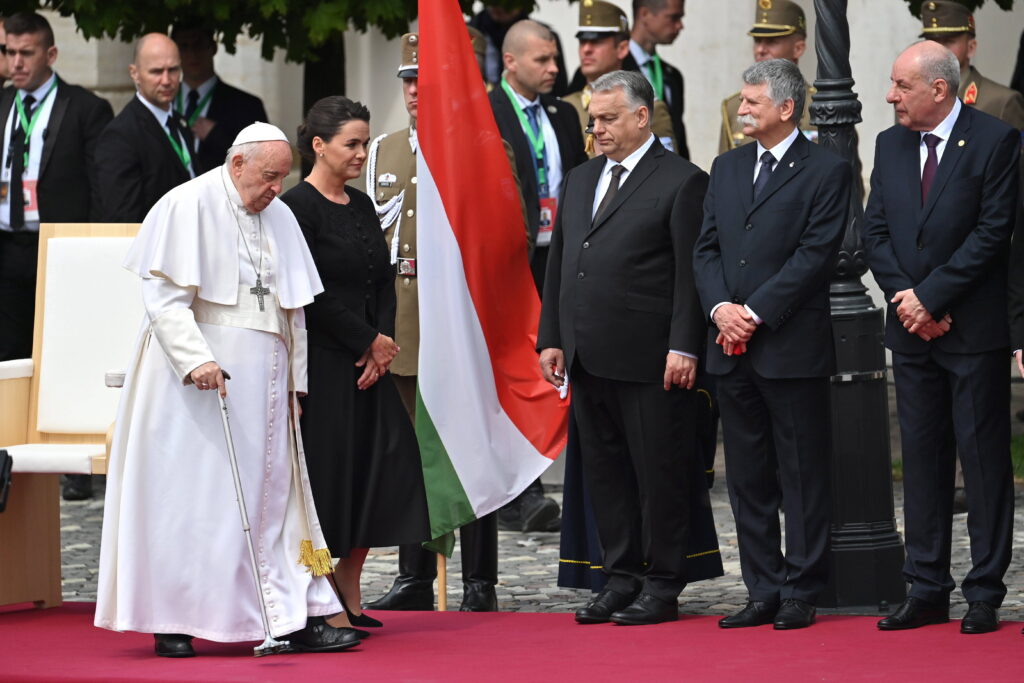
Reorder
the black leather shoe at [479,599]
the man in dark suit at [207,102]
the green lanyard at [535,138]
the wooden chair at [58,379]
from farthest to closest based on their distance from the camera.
Result: the man in dark suit at [207,102]
the green lanyard at [535,138]
the wooden chair at [58,379]
the black leather shoe at [479,599]

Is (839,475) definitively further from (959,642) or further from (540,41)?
(540,41)

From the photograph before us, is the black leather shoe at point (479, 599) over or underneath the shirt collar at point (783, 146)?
underneath

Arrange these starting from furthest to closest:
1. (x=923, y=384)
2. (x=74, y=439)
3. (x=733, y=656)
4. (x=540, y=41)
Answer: (x=540, y=41) → (x=74, y=439) → (x=923, y=384) → (x=733, y=656)

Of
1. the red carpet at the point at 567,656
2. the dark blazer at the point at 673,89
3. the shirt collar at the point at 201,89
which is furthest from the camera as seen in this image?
the shirt collar at the point at 201,89

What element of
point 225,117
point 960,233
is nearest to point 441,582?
point 960,233

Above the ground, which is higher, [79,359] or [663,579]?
[79,359]

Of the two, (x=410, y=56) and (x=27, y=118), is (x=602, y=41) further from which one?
(x=27, y=118)

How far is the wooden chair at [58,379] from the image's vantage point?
932cm

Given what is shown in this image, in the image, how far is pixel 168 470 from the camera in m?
7.90

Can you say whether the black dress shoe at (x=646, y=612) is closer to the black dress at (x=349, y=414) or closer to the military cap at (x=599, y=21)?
the black dress at (x=349, y=414)

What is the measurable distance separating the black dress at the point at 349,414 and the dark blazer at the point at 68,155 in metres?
3.99

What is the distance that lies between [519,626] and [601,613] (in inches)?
13.0

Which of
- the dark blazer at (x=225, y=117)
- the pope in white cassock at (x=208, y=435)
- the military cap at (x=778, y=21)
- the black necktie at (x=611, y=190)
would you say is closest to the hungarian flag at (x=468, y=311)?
the black necktie at (x=611, y=190)

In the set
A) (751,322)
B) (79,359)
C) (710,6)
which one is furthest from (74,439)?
(710,6)
